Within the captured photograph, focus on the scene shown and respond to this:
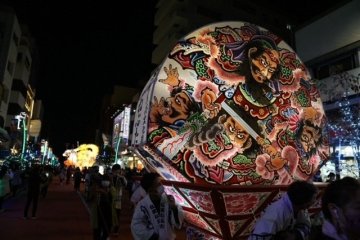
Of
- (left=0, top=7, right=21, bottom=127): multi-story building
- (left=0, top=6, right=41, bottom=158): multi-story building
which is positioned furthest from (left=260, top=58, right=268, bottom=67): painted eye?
(left=0, top=7, right=21, bottom=127): multi-story building

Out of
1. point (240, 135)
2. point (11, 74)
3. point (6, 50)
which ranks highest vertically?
point (6, 50)

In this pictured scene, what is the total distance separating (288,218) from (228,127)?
1344 mm

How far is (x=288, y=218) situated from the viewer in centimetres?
317

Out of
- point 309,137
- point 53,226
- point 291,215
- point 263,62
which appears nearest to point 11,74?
point 53,226

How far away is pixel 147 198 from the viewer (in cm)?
407

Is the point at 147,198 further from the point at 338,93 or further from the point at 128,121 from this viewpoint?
the point at 128,121

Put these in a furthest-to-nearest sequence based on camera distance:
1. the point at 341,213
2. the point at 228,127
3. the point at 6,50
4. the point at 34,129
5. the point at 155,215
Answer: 1. the point at 34,129
2. the point at 6,50
3. the point at 228,127
4. the point at 155,215
5. the point at 341,213

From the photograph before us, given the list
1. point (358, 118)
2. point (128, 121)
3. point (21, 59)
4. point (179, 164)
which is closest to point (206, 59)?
point (179, 164)

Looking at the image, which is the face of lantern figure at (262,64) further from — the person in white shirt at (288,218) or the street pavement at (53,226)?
the street pavement at (53,226)

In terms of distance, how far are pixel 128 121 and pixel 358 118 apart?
115 feet

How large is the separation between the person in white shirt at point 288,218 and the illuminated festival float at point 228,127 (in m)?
0.44

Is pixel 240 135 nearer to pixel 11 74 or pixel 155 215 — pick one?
pixel 155 215

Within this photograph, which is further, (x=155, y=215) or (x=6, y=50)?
(x=6, y=50)

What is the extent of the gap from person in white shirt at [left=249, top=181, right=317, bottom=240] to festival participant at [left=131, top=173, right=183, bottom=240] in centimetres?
118
